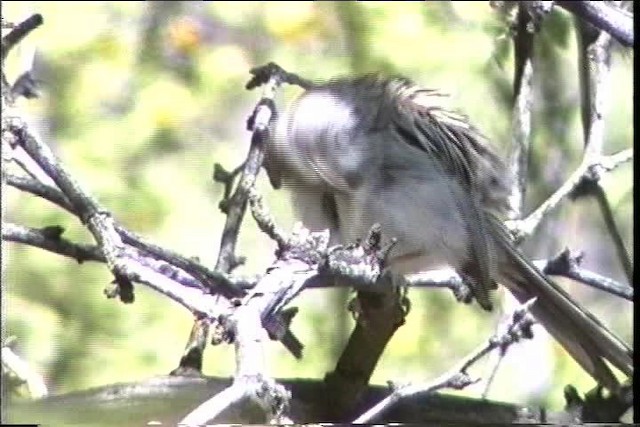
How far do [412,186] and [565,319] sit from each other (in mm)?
215

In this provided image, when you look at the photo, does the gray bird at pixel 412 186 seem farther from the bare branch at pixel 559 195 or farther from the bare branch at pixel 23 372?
the bare branch at pixel 23 372

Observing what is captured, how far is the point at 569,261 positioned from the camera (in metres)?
0.96

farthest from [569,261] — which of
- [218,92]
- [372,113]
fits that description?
[218,92]

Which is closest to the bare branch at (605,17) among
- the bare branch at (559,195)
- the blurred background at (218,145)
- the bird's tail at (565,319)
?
the blurred background at (218,145)

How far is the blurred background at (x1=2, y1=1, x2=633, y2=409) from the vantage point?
840mm

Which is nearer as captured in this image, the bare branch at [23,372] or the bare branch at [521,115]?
the bare branch at [23,372]

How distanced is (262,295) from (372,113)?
229 millimetres

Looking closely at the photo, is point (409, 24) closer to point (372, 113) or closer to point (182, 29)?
point (372, 113)

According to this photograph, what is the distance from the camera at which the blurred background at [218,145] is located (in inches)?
33.1

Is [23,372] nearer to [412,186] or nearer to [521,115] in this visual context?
[412,186]

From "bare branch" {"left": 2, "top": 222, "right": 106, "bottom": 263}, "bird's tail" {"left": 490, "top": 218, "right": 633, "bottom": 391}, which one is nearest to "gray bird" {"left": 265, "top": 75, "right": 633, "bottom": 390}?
"bird's tail" {"left": 490, "top": 218, "right": 633, "bottom": 391}

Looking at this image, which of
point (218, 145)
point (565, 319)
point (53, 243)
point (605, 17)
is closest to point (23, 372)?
point (53, 243)

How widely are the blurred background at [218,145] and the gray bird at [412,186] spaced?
2 cm

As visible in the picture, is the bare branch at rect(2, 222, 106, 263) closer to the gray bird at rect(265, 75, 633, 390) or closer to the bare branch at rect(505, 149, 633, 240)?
the gray bird at rect(265, 75, 633, 390)
